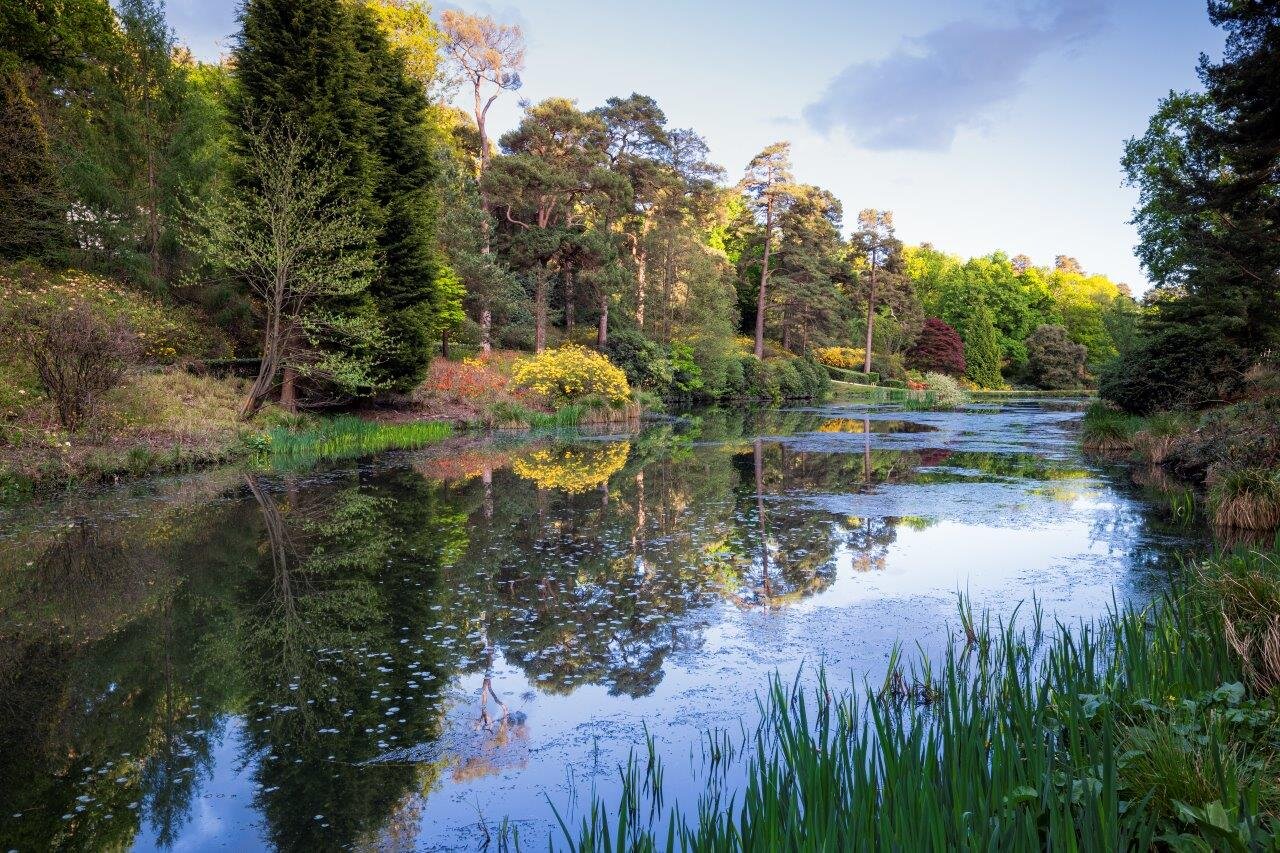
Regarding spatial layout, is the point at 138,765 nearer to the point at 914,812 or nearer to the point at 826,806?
the point at 826,806

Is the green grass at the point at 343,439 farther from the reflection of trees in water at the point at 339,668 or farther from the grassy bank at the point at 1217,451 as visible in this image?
the grassy bank at the point at 1217,451

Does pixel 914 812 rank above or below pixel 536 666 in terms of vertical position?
above

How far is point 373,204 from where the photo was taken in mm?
19406

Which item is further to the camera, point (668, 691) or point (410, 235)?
point (410, 235)

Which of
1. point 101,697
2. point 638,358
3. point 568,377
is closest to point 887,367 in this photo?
point 638,358

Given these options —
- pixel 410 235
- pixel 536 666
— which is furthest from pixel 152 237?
pixel 536 666

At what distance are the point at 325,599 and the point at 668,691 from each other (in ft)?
11.2

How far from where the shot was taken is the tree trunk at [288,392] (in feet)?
60.9

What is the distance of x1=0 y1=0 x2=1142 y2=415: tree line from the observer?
17.7 meters

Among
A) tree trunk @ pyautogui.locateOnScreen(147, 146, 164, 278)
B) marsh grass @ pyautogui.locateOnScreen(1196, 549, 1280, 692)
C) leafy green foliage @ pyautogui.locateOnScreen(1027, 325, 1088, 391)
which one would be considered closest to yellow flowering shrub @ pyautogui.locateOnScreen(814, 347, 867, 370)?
leafy green foliage @ pyautogui.locateOnScreen(1027, 325, 1088, 391)

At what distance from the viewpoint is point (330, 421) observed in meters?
19.0

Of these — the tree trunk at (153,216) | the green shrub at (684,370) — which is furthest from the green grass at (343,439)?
the green shrub at (684,370)

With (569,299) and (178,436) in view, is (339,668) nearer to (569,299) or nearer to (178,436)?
(178,436)

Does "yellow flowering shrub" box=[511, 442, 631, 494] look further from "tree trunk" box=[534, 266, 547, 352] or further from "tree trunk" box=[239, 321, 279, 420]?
"tree trunk" box=[534, 266, 547, 352]
